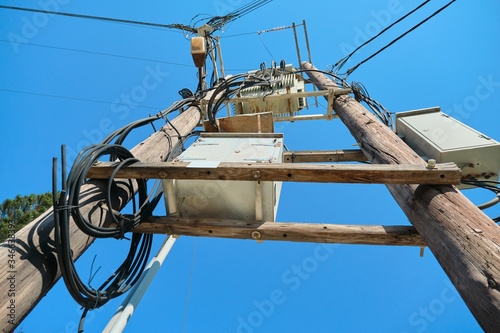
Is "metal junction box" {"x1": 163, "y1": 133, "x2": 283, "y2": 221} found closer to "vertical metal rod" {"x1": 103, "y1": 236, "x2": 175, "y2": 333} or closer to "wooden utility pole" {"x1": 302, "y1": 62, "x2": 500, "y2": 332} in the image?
"vertical metal rod" {"x1": 103, "y1": 236, "x2": 175, "y2": 333}

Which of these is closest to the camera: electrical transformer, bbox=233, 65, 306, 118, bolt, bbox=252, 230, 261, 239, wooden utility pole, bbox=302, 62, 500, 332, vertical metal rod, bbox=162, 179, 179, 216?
wooden utility pole, bbox=302, 62, 500, 332

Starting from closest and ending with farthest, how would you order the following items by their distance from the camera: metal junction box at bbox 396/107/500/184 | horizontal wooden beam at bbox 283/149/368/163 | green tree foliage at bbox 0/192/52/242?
metal junction box at bbox 396/107/500/184 → horizontal wooden beam at bbox 283/149/368/163 → green tree foliage at bbox 0/192/52/242

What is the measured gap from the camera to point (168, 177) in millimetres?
2113

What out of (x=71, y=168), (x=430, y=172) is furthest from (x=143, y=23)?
(x=430, y=172)

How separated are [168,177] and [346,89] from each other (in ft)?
11.3

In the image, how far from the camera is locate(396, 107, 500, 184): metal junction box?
8.29 ft


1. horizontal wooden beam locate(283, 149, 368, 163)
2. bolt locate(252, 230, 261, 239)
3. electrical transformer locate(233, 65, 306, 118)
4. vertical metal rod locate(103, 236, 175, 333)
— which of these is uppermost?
electrical transformer locate(233, 65, 306, 118)

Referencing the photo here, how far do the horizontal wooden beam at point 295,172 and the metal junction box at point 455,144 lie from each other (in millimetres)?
832

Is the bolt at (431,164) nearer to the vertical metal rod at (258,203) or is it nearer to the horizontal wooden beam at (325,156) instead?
the vertical metal rod at (258,203)

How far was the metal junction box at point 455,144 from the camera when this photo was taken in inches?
99.4

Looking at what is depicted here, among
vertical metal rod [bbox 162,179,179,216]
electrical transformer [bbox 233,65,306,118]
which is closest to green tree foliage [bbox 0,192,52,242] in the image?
electrical transformer [bbox 233,65,306,118]

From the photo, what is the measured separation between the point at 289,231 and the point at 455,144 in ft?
5.29

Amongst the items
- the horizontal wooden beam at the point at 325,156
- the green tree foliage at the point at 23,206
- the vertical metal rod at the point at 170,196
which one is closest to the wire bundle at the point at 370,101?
the horizontal wooden beam at the point at 325,156

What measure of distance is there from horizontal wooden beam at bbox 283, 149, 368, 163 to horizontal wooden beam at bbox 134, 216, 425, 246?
204 centimetres
